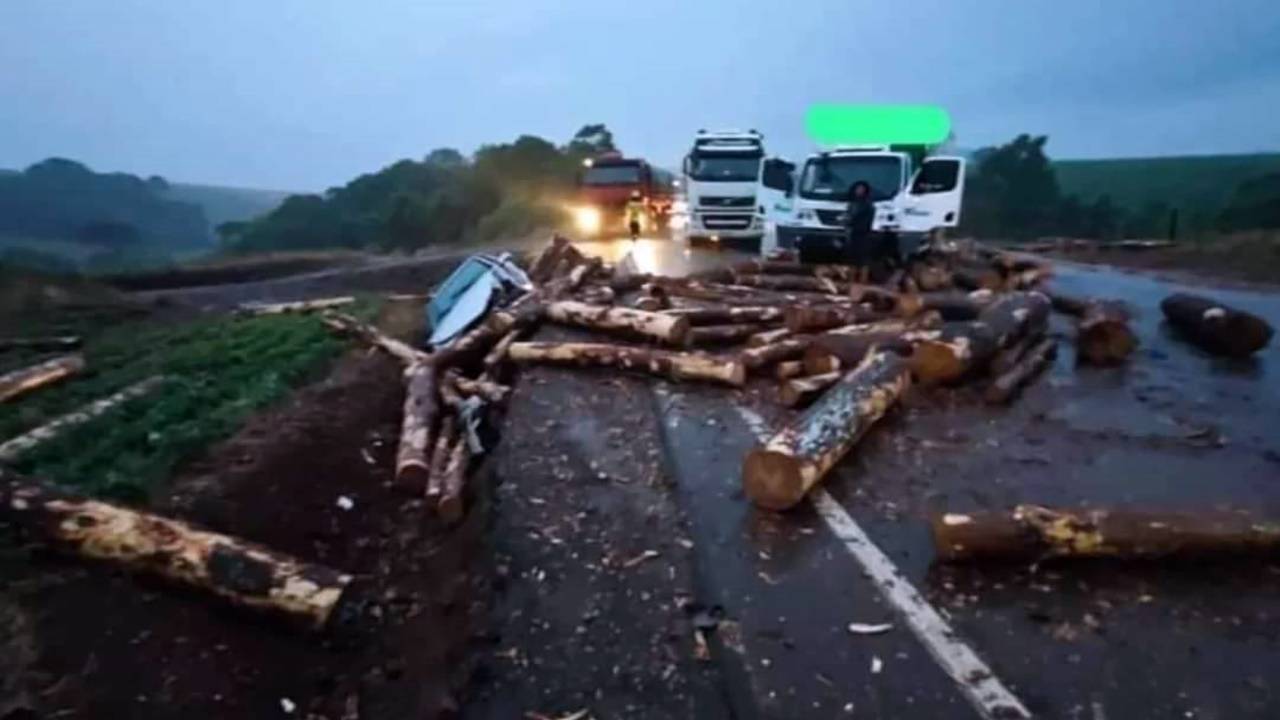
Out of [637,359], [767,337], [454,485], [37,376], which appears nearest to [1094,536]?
[454,485]

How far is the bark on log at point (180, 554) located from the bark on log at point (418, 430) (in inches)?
71.5

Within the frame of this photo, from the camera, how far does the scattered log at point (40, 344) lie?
13747 millimetres

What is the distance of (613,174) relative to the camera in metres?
31.4

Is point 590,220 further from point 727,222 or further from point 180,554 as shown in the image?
point 180,554

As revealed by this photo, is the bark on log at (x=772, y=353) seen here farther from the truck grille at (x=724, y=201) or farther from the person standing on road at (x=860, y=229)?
the truck grille at (x=724, y=201)

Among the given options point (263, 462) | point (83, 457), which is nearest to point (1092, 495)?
point (263, 462)

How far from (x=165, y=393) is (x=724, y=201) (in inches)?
708

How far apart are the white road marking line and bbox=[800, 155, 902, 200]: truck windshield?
1212 cm

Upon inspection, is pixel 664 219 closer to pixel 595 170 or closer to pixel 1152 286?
pixel 595 170

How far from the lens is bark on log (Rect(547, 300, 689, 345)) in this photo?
9.77 meters

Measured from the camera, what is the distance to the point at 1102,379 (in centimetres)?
977

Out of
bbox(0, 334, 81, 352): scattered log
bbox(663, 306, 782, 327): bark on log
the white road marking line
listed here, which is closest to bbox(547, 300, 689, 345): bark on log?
bbox(663, 306, 782, 327): bark on log

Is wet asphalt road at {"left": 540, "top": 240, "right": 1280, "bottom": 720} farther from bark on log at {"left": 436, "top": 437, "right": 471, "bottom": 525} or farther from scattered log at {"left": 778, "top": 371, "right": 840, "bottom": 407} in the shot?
bark on log at {"left": 436, "top": 437, "right": 471, "bottom": 525}

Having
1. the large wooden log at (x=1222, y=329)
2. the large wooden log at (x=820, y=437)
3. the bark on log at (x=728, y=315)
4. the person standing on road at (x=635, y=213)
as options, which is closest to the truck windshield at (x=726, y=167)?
the person standing on road at (x=635, y=213)
